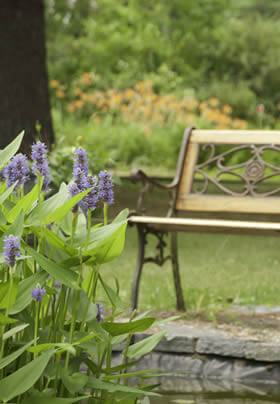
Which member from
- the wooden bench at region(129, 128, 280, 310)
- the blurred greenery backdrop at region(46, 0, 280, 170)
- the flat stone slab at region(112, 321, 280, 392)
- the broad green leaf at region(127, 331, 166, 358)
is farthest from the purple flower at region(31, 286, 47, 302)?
the blurred greenery backdrop at region(46, 0, 280, 170)

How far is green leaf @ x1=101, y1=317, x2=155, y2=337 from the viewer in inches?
126

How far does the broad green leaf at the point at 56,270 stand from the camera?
117 inches

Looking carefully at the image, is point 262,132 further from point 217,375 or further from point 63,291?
point 63,291

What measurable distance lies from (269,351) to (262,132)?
177 centimetres

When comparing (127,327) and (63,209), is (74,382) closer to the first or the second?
(127,327)

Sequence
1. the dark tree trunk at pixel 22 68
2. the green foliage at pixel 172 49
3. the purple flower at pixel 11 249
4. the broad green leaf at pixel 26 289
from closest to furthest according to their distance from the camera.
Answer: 1. the purple flower at pixel 11 249
2. the broad green leaf at pixel 26 289
3. the dark tree trunk at pixel 22 68
4. the green foliage at pixel 172 49

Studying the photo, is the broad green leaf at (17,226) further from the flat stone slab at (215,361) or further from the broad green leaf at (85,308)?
the flat stone slab at (215,361)

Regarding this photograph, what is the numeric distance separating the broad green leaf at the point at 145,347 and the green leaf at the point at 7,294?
21.3 inches

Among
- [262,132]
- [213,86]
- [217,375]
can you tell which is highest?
[213,86]

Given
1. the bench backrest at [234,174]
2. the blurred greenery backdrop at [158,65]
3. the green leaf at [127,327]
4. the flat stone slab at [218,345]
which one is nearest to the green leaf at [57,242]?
the green leaf at [127,327]

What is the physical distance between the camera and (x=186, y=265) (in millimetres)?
7992

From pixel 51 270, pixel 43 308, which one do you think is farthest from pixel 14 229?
pixel 43 308

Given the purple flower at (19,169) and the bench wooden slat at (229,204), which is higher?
the purple flower at (19,169)

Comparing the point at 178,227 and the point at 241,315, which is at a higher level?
the point at 178,227
